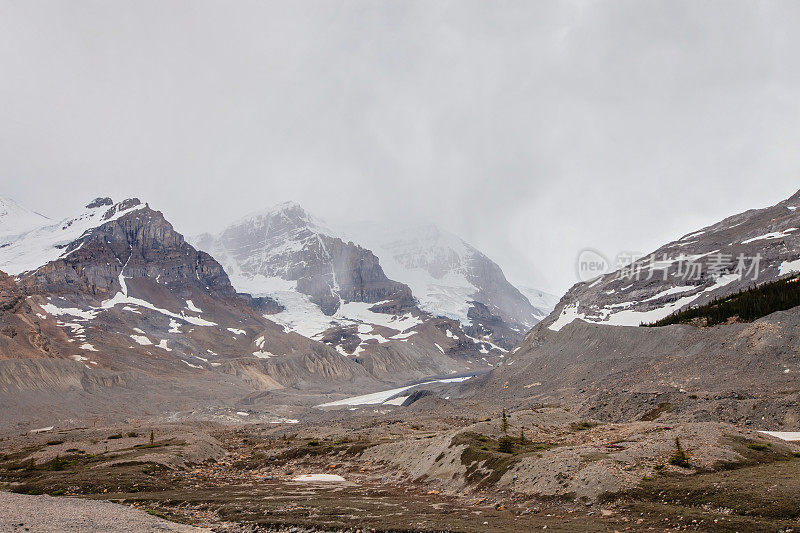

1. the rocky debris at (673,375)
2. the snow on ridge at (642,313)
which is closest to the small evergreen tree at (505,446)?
the rocky debris at (673,375)

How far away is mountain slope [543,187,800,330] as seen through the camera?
305ft

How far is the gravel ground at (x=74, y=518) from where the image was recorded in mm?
17312

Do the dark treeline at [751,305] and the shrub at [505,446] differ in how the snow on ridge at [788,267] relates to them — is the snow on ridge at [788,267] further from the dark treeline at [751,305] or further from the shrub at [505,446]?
the shrub at [505,446]

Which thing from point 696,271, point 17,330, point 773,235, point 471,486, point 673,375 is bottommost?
point 673,375

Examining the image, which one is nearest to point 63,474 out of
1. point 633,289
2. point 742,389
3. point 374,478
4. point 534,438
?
point 374,478

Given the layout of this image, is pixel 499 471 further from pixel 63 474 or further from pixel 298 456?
pixel 63 474

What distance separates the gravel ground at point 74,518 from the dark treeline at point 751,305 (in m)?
70.5

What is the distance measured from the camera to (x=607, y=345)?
3275 inches

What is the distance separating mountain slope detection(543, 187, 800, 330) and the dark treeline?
47.6 ft

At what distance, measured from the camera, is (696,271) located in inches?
4186

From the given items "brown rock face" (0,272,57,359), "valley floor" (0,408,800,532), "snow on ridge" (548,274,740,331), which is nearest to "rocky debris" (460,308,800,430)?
"snow on ridge" (548,274,740,331)

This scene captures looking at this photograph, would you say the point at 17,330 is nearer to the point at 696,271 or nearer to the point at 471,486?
the point at 471,486

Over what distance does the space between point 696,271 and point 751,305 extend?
41307 millimetres

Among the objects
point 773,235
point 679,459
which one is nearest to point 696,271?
point 773,235
